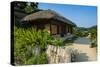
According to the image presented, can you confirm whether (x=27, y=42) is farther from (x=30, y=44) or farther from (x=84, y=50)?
(x=84, y=50)

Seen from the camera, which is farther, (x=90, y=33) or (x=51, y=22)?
(x=90, y=33)

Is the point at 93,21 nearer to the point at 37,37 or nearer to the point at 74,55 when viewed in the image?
the point at 74,55

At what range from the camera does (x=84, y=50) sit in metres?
2.33

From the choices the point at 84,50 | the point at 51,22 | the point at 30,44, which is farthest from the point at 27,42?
the point at 84,50

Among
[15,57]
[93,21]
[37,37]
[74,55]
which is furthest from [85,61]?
[15,57]

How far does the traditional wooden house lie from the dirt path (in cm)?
16

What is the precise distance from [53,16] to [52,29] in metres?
0.14

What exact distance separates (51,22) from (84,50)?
0.50m

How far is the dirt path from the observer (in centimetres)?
230

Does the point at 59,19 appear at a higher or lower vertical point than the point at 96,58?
higher

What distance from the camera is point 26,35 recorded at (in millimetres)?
2107

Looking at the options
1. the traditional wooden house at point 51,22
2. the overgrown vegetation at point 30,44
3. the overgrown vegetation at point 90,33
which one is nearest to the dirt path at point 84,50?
the overgrown vegetation at point 90,33

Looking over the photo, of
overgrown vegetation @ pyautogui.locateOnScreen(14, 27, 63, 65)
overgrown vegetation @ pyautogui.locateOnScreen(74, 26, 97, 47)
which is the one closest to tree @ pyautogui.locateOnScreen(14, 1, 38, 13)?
overgrown vegetation @ pyautogui.locateOnScreen(14, 27, 63, 65)

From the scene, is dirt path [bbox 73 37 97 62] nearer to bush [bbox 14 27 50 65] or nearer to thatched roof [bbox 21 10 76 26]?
thatched roof [bbox 21 10 76 26]
